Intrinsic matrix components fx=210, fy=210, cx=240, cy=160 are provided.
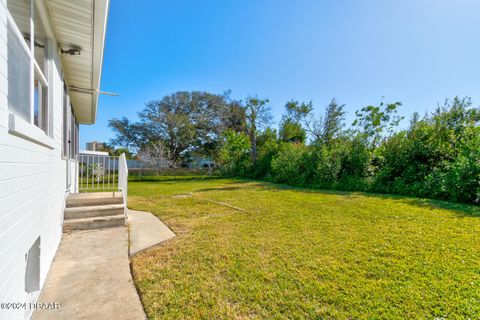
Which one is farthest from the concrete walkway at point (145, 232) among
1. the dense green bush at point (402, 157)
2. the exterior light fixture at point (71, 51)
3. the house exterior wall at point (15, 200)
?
the dense green bush at point (402, 157)

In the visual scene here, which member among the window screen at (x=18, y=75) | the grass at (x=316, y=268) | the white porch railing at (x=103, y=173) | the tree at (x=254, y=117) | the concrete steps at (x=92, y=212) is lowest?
the grass at (x=316, y=268)

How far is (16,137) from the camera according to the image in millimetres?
1430

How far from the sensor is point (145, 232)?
155 inches

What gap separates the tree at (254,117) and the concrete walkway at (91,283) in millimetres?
15145

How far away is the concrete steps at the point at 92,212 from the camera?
3.92 metres

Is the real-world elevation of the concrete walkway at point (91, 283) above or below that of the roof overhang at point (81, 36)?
below

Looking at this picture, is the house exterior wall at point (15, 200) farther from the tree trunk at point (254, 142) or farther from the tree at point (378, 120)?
the tree trunk at point (254, 142)

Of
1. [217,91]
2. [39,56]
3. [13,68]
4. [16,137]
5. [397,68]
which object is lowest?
[16,137]

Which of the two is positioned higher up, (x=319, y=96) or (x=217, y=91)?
(x=217, y=91)

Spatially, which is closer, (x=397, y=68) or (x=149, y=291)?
(x=149, y=291)

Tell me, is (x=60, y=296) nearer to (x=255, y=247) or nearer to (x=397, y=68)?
(x=255, y=247)

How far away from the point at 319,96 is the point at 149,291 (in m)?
14.6

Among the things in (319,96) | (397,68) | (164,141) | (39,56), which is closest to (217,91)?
(164,141)

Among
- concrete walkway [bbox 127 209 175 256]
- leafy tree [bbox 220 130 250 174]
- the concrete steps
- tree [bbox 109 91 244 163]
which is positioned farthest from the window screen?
tree [bbox 109 91 244 163]
